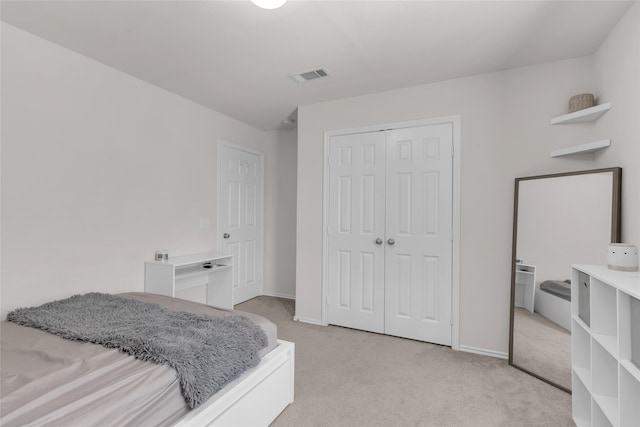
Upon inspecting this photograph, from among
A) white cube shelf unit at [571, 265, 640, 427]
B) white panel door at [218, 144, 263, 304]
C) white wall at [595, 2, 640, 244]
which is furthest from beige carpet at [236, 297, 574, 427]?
white panel door at [218, 144, 263, 304]

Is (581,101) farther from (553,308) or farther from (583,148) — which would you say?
(553,308)

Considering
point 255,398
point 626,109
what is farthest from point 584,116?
point 255,398

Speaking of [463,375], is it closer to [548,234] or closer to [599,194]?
[548,234]

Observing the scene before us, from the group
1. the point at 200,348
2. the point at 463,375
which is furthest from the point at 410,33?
the point at 463,375

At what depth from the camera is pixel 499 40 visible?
2.19 m

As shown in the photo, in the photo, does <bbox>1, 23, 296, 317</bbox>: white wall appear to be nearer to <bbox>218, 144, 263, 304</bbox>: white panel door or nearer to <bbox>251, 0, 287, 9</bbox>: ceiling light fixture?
<bbox>218, 144, 263, 304</bbox>: white panel door

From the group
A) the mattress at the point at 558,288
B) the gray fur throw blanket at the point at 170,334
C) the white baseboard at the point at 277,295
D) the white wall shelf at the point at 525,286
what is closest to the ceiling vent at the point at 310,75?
the gray fur throw blanket at the point at 170,334

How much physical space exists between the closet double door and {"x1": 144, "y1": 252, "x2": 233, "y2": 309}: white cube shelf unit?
1.18 meters

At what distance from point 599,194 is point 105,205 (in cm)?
371

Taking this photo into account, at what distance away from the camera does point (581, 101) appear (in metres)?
2.24

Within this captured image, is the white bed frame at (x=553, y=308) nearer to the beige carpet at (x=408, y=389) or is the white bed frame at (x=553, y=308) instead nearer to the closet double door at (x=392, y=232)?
the beige carpet at (x=408, y=389)

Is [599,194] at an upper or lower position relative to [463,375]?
upper

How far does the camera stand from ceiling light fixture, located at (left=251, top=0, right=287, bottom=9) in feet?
5.45

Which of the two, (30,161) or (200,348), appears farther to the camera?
(30,161)
